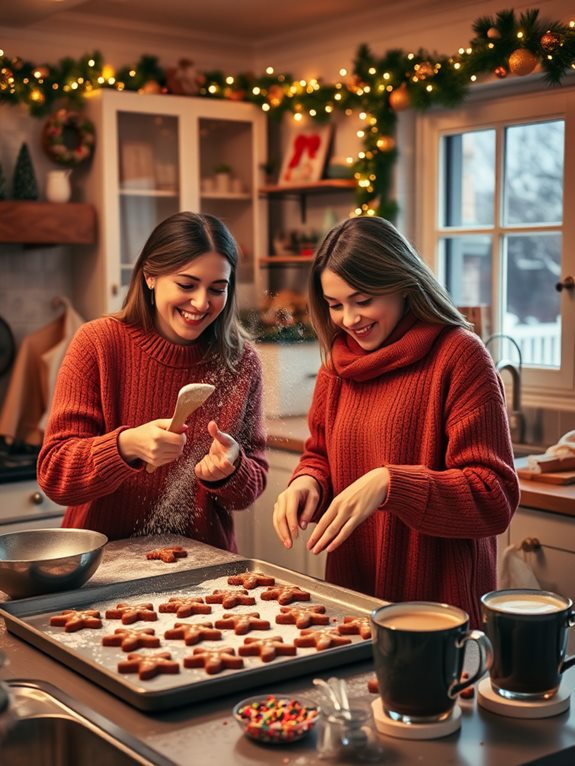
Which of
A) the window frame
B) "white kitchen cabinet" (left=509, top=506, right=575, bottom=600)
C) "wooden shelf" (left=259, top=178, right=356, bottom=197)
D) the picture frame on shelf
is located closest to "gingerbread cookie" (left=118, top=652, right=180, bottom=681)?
"white kitchen cabinet" (left=509, top=506, right=575, bottom=600)

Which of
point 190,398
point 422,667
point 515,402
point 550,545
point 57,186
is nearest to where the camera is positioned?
point 422,667

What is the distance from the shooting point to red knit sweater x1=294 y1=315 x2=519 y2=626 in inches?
70.9

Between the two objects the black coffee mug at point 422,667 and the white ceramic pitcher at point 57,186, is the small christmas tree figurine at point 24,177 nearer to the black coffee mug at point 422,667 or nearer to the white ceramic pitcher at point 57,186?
the white ceramic pitcher at point 57,186

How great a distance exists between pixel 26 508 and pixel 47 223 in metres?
1.16

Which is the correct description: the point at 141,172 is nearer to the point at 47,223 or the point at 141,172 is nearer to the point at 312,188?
the point at 47,223

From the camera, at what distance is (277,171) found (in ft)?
15.5

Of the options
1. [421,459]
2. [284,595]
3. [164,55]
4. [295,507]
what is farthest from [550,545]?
[164,55]

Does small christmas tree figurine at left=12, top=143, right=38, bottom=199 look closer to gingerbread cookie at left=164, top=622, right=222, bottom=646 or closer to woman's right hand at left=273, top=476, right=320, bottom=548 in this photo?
woman's right hand at left=273, top=476, right=320, bottom=548

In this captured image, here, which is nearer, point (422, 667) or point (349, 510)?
Result: point (422, 667)

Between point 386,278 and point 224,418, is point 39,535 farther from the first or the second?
point 386,278

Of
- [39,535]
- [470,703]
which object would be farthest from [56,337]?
[470,703]

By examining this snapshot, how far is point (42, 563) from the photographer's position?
1.75 metres

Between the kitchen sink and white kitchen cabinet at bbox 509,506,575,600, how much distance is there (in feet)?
5.74

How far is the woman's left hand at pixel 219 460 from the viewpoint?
6.89 ft
